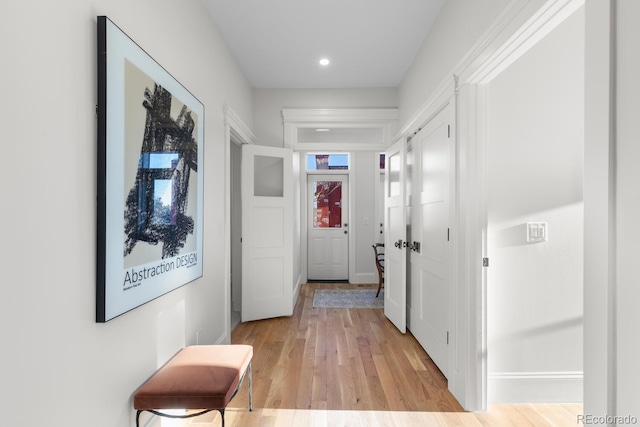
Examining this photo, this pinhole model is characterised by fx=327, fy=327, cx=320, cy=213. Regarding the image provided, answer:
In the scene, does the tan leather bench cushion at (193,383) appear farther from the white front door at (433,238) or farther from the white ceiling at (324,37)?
the white ceiling at (324,37)

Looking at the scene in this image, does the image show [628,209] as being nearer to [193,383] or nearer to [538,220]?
[538,220]

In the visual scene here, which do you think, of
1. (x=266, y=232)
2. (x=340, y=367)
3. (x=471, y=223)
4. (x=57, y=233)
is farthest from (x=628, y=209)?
(x=266, y=232)

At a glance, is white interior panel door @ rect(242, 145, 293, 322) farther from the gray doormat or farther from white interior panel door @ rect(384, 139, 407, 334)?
white interior panel door @ rect(384, 139, 407, 334)

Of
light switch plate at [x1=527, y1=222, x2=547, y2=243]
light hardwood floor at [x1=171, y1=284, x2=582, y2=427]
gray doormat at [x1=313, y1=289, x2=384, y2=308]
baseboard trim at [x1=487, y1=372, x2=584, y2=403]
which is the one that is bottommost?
gray doormat at [x1=313, y1=289, x2=384, y2=308]

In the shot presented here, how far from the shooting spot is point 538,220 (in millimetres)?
2064

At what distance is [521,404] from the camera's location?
2.04 metres

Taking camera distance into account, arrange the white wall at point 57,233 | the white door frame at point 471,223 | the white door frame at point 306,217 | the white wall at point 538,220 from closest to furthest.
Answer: the white wall at point 57,233 → the white door frame at point 471,223 → the white wall at point 538,220 → the white door frame at point 306,217

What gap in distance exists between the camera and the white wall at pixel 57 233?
35.1 inches

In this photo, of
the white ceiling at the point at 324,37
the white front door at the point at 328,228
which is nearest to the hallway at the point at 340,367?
the white front door at the point at 328,228

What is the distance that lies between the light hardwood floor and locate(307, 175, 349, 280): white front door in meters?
2.55

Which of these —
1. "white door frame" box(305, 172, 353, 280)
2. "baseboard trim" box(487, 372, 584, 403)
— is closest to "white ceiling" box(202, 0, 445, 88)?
"white door frame" box(305, 172, 353, 280)

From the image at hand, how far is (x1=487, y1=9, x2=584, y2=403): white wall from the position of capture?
6.69 feet

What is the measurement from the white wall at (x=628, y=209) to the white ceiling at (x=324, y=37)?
177 cm

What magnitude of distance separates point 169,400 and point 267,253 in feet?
7.75
